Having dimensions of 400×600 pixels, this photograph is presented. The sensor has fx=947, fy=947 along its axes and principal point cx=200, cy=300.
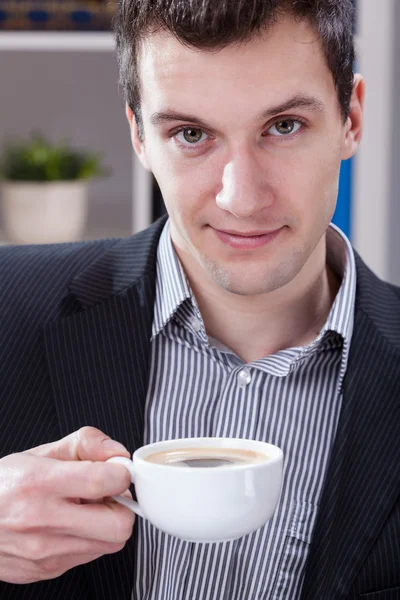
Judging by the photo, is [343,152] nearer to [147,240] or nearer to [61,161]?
[147,240]

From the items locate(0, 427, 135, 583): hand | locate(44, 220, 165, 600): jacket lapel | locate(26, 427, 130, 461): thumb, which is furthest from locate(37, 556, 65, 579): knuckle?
locate(44, 220, 165, 600): jacket lapel

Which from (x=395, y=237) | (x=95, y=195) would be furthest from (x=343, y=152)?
(x=95, y=195)

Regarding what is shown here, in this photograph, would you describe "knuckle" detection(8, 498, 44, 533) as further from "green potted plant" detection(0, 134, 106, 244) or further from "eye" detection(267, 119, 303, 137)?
"green potted plant" detection(0, 134, 106, 244)

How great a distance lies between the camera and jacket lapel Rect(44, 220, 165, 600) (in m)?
1.21

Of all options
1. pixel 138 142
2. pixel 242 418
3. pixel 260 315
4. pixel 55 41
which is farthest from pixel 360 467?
pixel 55 41

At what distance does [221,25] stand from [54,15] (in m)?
1.17

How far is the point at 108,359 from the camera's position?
4.29 ft

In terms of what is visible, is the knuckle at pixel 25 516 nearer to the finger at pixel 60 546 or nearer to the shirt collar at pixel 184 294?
the finger at pixel 60 546

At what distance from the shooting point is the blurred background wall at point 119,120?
221cm

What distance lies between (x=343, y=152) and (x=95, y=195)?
4.04 ft

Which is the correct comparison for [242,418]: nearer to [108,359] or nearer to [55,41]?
[108,359]

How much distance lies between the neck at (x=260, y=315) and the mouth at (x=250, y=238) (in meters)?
0.15

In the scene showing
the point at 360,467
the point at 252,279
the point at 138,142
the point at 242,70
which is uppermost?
the point at 242,70

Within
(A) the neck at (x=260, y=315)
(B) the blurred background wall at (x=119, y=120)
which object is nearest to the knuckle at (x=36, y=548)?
(A) the neck at (x=260, y=315)
